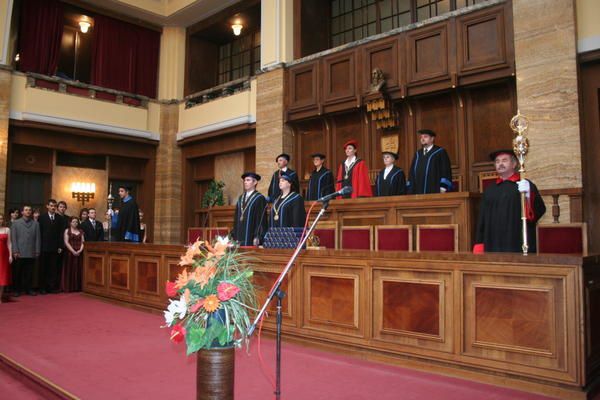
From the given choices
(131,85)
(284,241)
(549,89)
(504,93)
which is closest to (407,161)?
(504,93)

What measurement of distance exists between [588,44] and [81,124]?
31.3 ft

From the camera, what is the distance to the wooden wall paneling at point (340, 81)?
8633 millimetres

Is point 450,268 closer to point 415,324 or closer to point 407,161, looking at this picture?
point 415,324

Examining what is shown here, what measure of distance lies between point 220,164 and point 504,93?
6.76 meters

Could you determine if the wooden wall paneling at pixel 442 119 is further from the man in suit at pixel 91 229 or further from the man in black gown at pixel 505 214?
the man in suit at pixel 91 229

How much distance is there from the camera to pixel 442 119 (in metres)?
7.98

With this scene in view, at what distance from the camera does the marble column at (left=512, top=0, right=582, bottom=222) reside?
6027 millimetres

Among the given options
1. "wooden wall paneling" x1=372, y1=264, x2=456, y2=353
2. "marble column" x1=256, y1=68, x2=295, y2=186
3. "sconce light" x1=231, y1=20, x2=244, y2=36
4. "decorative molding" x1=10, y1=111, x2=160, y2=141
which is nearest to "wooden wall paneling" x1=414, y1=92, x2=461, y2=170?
"marble column" x1=256, y1=68, x2=295, y2=186

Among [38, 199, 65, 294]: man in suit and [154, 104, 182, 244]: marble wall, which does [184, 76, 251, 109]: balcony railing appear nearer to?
[154, 104, 182, 244]: marble wall

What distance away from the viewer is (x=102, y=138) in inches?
451

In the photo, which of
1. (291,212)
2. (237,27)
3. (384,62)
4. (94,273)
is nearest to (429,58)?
(384,62)

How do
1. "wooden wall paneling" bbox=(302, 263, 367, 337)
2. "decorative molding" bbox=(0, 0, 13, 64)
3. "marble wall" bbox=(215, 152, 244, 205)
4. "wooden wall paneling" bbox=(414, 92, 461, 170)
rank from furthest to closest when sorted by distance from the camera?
1. "marble wall" bbox=(215, 152, 244, 205)
2. "decorative molding" bbox=(0, 0, 13, 64)
3. "wooden wall paneling" bbox=(414, 92, 461, 170)
4. "wooden wall paneling" bbox=(302, 263, 367, 337)

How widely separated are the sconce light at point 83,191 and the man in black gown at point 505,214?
9815mm

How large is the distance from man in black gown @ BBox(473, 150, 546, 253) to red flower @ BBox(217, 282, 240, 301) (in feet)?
7.61
